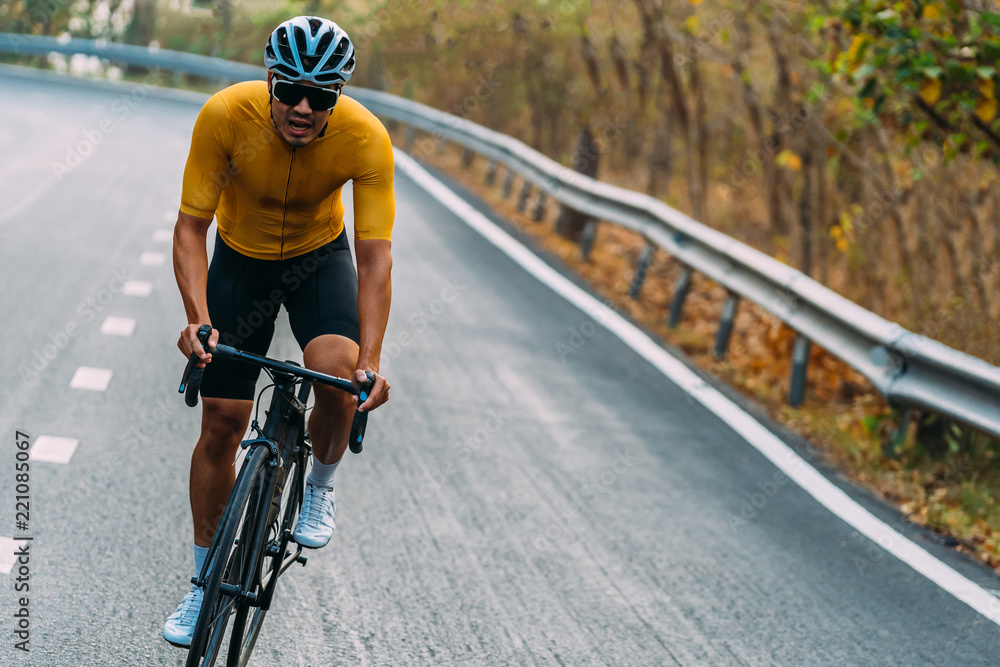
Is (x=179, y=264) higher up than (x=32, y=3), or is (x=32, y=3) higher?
(x=179, y=264)

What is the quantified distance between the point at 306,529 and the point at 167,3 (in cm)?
3413

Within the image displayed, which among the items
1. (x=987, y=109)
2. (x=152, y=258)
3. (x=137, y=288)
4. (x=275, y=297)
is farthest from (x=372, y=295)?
(x=152, y=258)

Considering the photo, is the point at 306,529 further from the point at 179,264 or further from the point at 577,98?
the point at 577,98

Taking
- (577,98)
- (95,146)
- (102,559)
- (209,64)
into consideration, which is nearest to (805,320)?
(102,559)

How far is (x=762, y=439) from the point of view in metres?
7.44

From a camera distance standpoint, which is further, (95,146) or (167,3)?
(167,3)

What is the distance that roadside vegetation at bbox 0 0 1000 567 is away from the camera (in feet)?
25.7

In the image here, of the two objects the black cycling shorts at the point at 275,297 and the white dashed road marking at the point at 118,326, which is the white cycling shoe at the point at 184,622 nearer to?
the black cycling shorts at the point at 275,297

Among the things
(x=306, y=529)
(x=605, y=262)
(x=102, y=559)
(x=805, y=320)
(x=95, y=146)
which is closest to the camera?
(x=306, y=529)

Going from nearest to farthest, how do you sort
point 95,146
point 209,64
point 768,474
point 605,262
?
point 768,474 → point 605,262 → point 95,146 → point 209,64

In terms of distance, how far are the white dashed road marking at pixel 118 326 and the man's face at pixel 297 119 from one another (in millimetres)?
4801

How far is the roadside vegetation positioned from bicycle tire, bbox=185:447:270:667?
417 centimetres

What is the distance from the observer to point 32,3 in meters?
36.1

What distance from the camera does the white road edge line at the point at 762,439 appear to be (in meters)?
5.55
